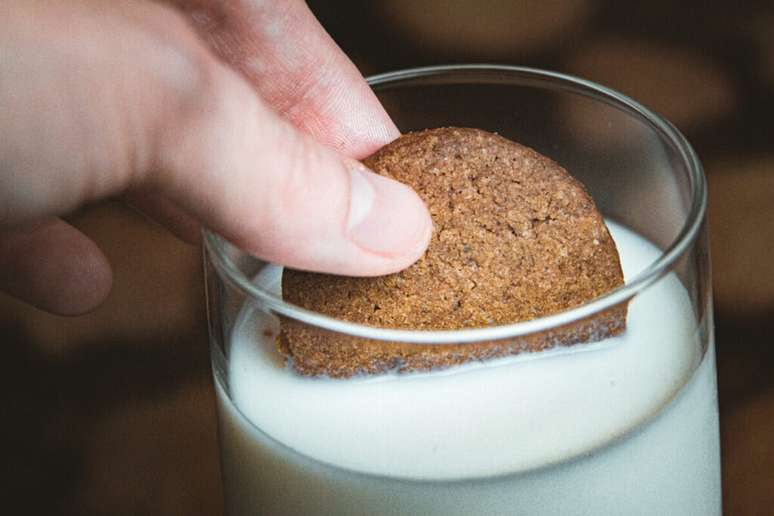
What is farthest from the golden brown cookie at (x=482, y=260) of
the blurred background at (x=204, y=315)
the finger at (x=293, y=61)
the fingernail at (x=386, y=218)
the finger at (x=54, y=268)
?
the blurred background at (x=204, y=315)

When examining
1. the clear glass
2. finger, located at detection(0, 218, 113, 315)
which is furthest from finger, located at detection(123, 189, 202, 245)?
the clear glass

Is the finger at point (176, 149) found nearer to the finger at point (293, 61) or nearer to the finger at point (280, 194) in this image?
the finger at point (280, 194)

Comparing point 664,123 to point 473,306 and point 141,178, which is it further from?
point 141,178

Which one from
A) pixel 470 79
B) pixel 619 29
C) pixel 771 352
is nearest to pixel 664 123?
pixel 470 79

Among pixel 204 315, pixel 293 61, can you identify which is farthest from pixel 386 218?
pixel 204 315

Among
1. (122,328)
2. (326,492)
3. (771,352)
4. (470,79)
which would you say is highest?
(470,79)
